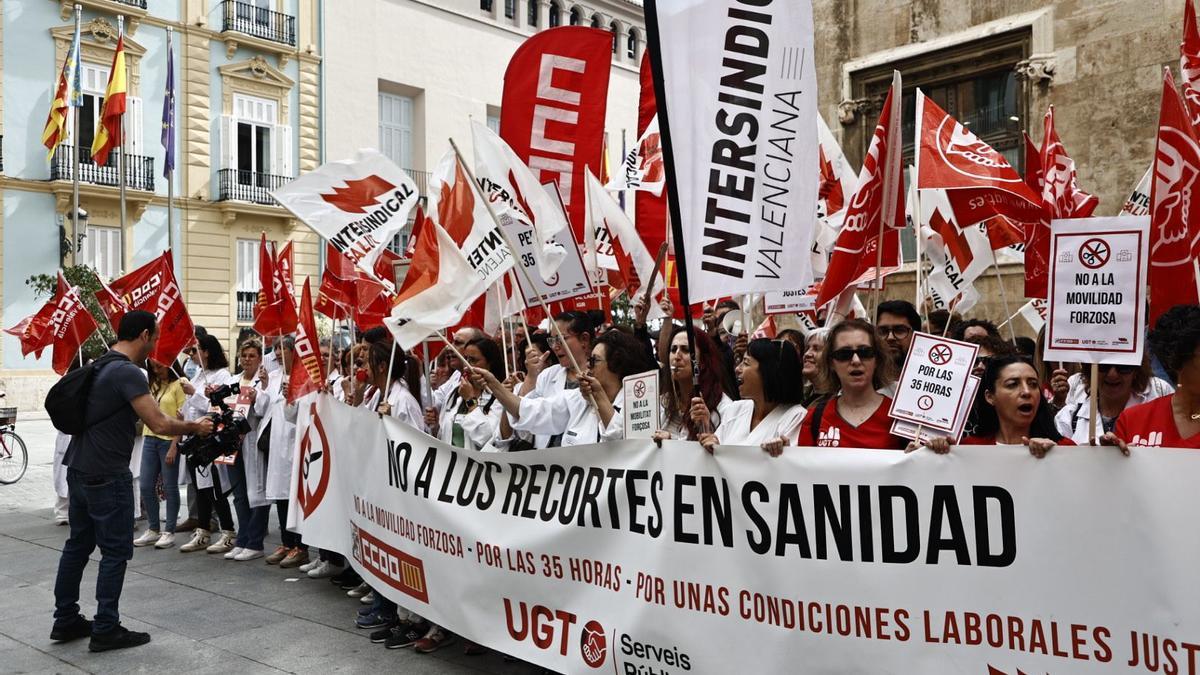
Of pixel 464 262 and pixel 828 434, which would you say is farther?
pixel 464 262

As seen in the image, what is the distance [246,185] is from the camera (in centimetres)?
3288

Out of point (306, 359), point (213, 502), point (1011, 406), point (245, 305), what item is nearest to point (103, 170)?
point (245, 305)

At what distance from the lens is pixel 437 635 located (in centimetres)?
580

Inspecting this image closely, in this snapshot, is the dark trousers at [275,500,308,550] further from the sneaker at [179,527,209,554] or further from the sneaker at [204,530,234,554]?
the sneaker at [179,527,209,554]

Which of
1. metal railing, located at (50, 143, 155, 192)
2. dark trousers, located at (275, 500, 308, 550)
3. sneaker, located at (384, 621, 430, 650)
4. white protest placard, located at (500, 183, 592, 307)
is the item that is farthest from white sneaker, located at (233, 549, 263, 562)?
metal railing, located at (50, 143, 155, 192)

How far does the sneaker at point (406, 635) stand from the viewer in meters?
5.86

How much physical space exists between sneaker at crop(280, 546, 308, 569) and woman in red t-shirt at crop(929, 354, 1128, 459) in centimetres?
587

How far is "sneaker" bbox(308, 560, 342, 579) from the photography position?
7793 mm

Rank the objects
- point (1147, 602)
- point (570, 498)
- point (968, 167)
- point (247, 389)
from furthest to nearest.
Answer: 1. point (247, 389)
2. point (968, 167)
3. point (570, 498)
4. point (1147, 602)

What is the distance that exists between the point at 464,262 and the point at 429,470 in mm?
1212

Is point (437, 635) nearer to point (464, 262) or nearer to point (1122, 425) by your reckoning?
point (464, 262)

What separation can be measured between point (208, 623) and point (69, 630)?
810 millimetres

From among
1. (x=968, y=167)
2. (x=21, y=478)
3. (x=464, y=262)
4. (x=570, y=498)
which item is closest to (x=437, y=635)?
(x=570, y=498)

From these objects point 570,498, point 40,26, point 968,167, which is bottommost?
point 570,498
